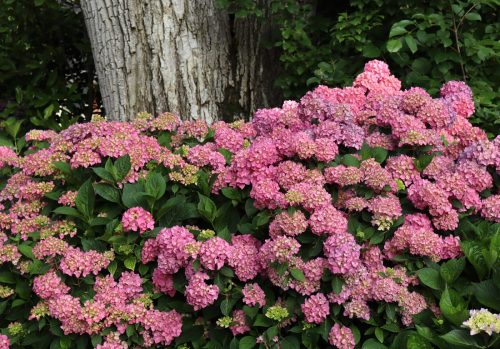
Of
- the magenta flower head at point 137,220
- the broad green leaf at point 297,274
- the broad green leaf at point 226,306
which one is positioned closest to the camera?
the broad green leaf at point 297,274

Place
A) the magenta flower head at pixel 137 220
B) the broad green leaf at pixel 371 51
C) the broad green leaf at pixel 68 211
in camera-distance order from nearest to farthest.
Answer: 1. the magenta flower head at pixel 137 220
2. the broad green leaf at pixel 68 211
3. the broad green leaf at pixel 371 51

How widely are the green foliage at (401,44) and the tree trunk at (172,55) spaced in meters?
0.26

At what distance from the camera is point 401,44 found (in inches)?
146

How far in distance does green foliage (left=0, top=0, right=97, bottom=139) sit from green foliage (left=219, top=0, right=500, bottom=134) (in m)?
2.08

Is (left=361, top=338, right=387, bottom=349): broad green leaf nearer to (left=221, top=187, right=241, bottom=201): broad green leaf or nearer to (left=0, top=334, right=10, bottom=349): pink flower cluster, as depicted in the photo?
(left=221, top=187, right=241, bottom=201): broad green leaf

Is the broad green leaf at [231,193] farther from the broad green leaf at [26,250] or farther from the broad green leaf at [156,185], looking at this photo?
the broad green leaf at [26,250]

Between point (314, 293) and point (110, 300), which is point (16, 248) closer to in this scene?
point (110, 300)

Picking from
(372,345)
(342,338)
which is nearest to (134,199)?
(342,338)

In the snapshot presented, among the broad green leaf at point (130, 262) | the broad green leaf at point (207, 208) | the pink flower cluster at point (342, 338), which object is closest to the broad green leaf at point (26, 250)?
the broad green leaf at point (130, 262)

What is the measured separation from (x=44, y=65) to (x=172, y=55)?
183 cm

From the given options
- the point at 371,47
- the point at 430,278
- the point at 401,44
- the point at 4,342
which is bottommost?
the point at 4,342

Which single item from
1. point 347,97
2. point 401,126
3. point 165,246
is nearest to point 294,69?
point 347,97

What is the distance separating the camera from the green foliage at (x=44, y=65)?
5.25 meters

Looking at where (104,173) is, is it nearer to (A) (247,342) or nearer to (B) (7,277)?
(B) (7,277)
